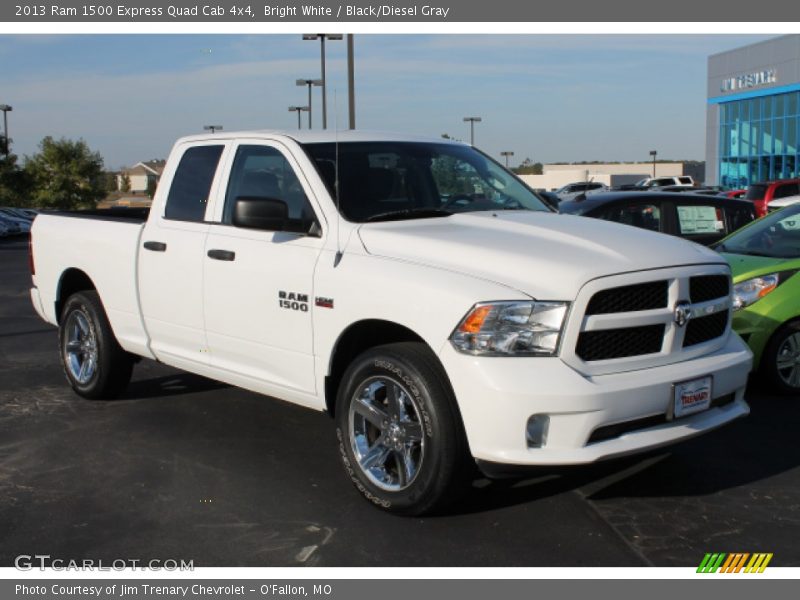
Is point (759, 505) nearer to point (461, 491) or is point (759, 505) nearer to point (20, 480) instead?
point (461, 491)

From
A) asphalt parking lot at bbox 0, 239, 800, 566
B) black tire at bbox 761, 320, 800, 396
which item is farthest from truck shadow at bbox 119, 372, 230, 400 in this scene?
black tire at bbox 761, 320, 800, 396

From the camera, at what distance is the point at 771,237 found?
321 inches

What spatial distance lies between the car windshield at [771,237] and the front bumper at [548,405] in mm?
4056

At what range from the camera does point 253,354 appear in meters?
5.62

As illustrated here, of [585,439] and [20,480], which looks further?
[20,480]

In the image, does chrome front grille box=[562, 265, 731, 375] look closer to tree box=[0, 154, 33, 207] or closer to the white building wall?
tree box=[0, 154, 33, 207]

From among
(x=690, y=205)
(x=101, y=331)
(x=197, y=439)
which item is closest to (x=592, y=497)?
(x=197, y=439)

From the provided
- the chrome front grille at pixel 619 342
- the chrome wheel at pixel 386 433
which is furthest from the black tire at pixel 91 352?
the chrome front grille at pixel 619 342

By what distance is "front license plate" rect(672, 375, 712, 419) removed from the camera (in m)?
4.52

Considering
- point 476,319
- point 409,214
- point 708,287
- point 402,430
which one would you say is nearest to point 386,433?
point 402,430

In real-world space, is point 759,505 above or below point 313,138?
below

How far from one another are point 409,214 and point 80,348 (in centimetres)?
339
